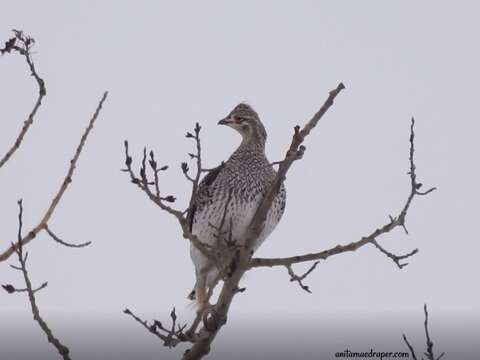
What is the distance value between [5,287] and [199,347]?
6.26 feet

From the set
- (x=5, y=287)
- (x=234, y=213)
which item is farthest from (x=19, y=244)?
(x=234, y=213)

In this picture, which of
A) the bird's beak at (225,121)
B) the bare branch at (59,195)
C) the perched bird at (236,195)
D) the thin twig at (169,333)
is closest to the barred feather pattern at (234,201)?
the perched bird at (236,195)

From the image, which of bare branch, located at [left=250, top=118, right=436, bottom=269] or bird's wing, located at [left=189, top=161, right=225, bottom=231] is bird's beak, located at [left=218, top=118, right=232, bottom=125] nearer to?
bird's wing, located at [left=189, top=161, right=225, bottom=231]

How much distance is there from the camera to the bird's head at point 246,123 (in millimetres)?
11812

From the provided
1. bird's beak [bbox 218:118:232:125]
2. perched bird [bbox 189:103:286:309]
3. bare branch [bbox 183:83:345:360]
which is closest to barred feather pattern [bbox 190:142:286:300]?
perched bird [bbox 189:103:286:309]

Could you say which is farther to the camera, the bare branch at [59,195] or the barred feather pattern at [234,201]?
the barred feather pattern at [234,201]

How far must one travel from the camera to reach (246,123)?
11.9 metres

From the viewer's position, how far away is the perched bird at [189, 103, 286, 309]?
34.8 feet

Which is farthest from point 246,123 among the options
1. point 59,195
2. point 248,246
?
point 59,195

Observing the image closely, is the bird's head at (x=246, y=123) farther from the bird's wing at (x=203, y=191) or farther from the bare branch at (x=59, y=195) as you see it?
the bare branch at (x=59, y=195)

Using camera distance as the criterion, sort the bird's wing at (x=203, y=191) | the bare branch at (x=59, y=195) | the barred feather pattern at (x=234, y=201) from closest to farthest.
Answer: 1. the bare branch at (x=59, y=195)
2. the barred feather pattern at (x=234, y=201)
3. the bird's wing at (x=203, y=191)

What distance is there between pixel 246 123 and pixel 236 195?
1.46 metres

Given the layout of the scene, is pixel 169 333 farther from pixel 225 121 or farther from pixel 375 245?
pixel 225 121

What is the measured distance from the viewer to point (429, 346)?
6051 mm
